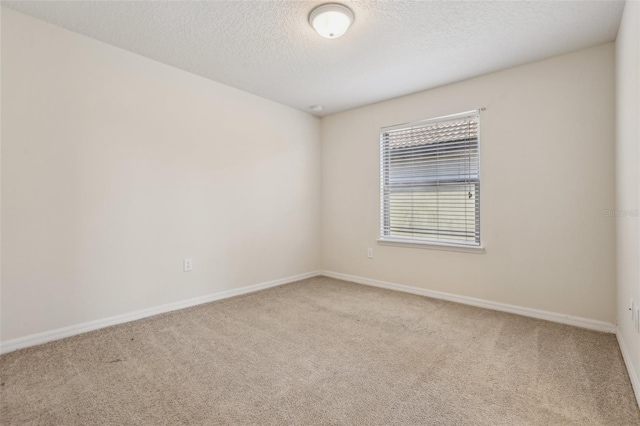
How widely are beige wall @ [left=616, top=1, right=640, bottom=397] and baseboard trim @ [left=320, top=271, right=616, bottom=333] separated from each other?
0.77 ft

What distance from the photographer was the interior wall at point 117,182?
2221 mm

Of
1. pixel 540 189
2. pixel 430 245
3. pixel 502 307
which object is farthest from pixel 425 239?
pixel 540 189

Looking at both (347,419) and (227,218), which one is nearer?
(347,419)

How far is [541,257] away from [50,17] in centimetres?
447

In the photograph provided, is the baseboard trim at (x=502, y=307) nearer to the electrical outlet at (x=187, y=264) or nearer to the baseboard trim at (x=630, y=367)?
the baseboard trim at (x=630, y=367)

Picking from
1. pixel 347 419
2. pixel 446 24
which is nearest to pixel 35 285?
pixel 347 419

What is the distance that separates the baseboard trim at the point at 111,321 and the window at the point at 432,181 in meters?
1.92

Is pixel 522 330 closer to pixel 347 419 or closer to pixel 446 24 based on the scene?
pixel 347 419

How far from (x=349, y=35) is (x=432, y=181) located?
1880 mm

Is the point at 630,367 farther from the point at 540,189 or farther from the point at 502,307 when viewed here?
the point at 540,189

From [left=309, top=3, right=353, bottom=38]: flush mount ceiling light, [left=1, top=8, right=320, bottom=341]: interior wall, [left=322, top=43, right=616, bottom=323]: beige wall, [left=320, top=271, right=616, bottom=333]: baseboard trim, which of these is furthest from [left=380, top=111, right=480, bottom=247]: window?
[left=309, top=3, right=353, bottom=38]: flush mount ceiling light

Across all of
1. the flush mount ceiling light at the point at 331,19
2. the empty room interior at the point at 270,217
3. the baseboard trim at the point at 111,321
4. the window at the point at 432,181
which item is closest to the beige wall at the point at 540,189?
the empty room interior at the point at 270,217

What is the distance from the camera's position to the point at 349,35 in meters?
2.44

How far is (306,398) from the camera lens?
164cm
